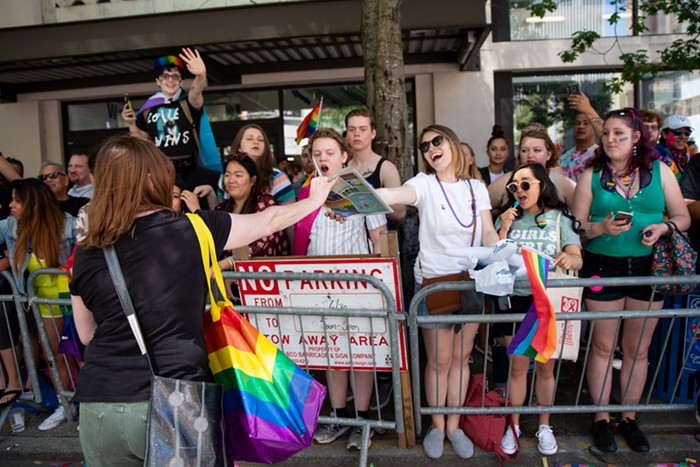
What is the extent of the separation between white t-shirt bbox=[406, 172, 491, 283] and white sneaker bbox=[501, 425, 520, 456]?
1137mm

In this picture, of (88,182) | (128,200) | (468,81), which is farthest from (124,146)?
(468,81)

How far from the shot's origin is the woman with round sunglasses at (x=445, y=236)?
3428 mm

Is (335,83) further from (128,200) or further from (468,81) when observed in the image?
(128,200)

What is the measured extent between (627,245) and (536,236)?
0.61 m

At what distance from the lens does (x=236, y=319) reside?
228cm

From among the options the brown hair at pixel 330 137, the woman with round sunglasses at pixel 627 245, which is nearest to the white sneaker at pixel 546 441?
the woman with round sunglasses at pixel 627 245

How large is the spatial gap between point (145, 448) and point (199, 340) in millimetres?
426

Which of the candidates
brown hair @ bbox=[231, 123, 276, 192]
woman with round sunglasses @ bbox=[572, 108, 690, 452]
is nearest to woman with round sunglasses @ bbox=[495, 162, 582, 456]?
woman with round sunglasses @ bbox=[572, 108, 690, 452]

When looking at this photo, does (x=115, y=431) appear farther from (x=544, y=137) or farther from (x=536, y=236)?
(x=544, y=137)

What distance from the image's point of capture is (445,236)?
3.43 meters

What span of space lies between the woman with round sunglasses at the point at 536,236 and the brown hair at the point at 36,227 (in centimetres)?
355

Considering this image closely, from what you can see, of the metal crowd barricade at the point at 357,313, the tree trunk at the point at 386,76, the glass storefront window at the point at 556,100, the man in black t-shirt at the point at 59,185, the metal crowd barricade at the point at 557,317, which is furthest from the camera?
the glass storefront window at the point at 556,100

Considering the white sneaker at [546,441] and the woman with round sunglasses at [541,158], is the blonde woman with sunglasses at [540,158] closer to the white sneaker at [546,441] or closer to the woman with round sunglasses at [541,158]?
the woman with round sunglasses at [541,158]

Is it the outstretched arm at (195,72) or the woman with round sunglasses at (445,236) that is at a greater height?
the outstretched arm at (195,72)
